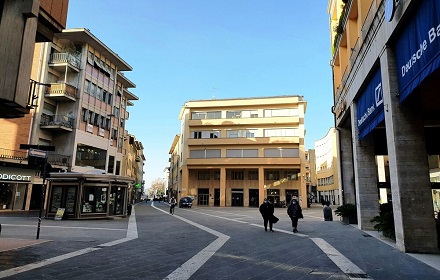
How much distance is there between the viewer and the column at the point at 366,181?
14539 millimetres

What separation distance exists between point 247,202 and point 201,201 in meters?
8.30

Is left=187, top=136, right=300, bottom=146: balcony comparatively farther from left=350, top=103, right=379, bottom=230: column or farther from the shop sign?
left=350, top=103, right=379, bottom=230: column

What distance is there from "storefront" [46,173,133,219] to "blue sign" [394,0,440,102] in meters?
18.1

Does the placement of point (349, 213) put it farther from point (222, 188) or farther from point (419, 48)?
point (222, 188)

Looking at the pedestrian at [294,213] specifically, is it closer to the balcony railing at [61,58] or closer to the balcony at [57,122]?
the balcony at [57,122]

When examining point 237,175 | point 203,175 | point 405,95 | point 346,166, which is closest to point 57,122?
point 346,166

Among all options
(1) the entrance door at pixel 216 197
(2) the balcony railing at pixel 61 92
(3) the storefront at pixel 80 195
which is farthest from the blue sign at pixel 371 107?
(1) the entrance door at pixel 216 197

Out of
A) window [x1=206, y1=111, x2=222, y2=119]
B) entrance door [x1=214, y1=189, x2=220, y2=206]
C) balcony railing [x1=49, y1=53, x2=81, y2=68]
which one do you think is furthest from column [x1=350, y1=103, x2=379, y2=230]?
window [x1=206, y1=111, x2=222, y2=119]

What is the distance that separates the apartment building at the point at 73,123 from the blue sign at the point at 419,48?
60.3 ft

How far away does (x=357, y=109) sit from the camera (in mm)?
15367

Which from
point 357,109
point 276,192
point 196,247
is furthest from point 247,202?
point 196,247

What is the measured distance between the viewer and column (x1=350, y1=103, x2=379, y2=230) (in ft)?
47.7

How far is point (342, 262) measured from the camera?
25.4ft

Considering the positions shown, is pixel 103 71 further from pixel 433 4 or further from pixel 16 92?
pixel 433 4
